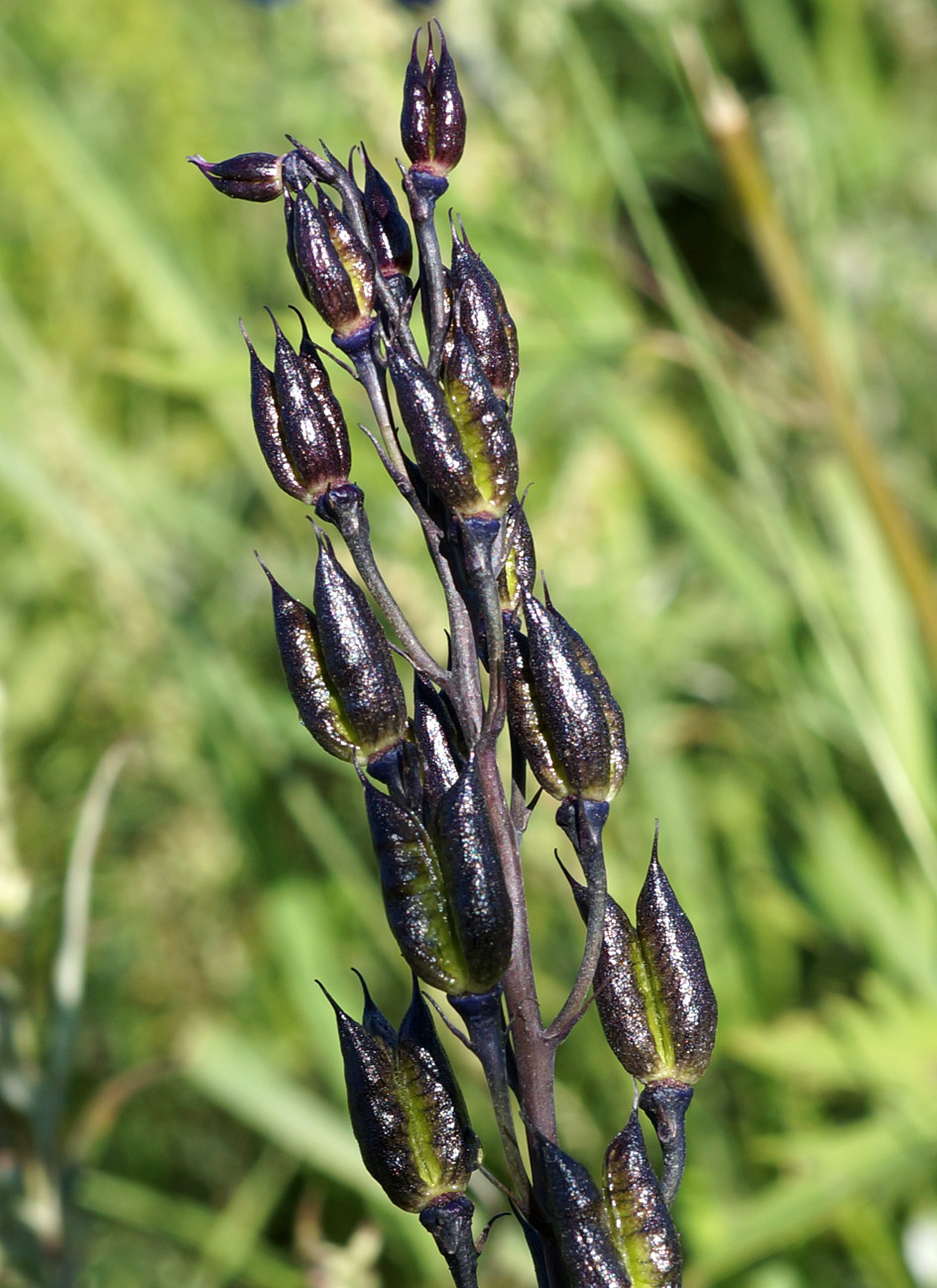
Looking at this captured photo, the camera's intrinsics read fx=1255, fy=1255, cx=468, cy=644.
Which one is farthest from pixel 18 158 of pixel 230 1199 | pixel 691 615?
pixel 230 1199

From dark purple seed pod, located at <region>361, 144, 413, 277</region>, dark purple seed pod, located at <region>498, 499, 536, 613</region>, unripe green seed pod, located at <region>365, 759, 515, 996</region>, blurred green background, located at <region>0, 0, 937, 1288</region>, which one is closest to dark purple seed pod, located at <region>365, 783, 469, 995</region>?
unripe green seed pod, located at <region>365, 759, 515, 996</region>

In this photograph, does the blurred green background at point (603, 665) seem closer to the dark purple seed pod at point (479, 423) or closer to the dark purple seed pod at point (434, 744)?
the dark purple seed pod at point (434, 744)

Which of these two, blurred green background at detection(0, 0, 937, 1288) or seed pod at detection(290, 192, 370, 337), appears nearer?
seed pod at detection(290, 192, 370, 337)

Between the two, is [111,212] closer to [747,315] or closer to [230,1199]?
[230,1199]

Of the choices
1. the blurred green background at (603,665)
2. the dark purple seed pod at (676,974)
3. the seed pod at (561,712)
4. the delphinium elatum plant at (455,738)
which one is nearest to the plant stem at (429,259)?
the delphinium elatum plant at (455,738)

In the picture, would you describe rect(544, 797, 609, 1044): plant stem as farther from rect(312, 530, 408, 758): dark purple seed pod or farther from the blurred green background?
the blurred green background

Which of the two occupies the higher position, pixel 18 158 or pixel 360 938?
pixel 18 158
